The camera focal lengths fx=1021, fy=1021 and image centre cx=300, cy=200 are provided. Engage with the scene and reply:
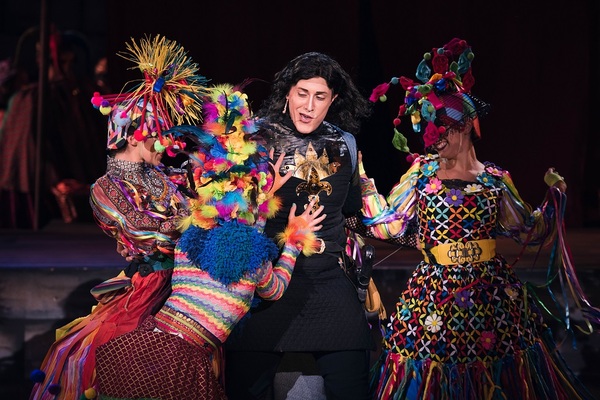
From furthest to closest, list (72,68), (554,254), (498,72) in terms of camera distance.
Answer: (72,68) → (498,72) → (554,254)

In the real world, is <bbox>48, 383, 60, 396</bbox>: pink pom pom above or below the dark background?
below

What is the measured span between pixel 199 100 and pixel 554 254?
135cm

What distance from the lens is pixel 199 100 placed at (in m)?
3.36

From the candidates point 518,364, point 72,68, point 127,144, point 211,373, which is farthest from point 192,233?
point 72,68

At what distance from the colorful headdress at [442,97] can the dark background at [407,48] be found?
2746 millimetres

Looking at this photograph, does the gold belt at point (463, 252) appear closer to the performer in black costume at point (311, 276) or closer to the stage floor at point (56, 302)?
the performer in black costume at point (311, 276)

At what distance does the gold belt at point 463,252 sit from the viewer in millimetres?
3445

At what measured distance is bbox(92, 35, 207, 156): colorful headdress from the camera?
331 cm

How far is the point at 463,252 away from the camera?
3445 mm

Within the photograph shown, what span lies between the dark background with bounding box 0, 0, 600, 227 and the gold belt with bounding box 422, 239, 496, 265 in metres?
3.01

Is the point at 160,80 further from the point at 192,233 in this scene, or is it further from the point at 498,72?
the point at 498,72

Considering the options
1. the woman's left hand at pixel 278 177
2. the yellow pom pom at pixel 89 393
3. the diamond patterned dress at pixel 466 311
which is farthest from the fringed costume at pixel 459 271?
the yellow pom pom at pixel 89 393

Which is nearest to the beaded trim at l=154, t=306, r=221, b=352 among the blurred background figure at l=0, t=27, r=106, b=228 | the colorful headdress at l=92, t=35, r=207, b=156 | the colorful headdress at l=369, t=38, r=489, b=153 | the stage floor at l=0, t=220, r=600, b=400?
the colorful headdress at l=92, t=35, r=207, b=156

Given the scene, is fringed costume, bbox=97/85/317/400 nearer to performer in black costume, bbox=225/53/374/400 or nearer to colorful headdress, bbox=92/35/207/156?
performer in black costume, bbox=225/53/374/400
